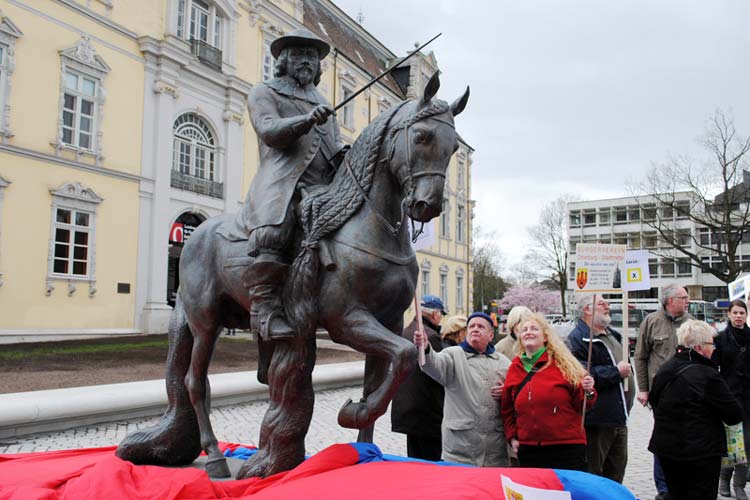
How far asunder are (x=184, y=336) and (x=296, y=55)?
6.37 ft

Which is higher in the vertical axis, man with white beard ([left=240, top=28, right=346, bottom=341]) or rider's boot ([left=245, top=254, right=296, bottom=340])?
man with white beard ([left=240, top=28, right=346, bottom=341])

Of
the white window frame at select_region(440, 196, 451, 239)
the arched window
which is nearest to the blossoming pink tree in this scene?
the white window frame at select_region(440, 196, 451, 239)

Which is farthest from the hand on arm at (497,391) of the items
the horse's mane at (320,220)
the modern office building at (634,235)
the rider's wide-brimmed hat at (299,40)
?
the modern office building at (634,235)

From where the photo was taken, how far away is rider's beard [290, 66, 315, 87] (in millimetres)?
3725

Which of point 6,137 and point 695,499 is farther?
point 6,137

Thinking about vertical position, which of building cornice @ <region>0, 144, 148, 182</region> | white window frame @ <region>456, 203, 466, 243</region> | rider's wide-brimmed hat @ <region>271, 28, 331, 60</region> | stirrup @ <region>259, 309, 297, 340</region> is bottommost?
stirrup @ <region>259, 309, 297, 340</region>

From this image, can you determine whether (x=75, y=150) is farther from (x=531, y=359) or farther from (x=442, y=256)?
(x=442, y=256)

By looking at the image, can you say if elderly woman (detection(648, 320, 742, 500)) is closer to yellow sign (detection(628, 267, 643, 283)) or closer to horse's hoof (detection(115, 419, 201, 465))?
yellow sign (detection(628, 267, 643, 283))

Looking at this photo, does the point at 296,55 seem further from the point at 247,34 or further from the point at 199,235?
the point at 247,34

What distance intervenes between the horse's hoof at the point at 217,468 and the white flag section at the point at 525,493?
1.62 metres

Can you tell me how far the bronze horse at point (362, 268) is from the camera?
9.76 feet

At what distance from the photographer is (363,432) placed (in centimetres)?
353

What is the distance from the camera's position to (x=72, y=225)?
54.7 ft

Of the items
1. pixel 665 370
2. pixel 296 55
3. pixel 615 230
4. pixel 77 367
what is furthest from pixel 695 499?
pixel 615 230
